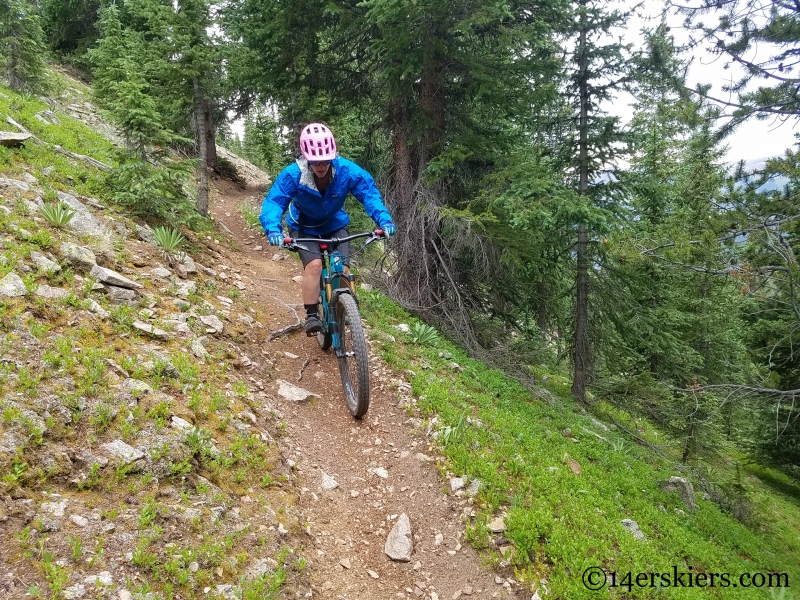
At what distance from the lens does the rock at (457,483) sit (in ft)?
14.5

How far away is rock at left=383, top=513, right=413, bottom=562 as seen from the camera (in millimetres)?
3775

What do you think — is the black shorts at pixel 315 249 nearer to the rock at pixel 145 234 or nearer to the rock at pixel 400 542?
the rock at pixel 145 234

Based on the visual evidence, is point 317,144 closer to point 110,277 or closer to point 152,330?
point 152,330

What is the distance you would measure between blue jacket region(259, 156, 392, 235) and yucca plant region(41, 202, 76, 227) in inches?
108

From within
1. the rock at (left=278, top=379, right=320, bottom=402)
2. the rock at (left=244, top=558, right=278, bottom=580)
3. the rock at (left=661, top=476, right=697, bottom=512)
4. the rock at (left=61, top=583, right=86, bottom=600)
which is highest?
the rock at (left=61, top=583, right=86, bottom=600)

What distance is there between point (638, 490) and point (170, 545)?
6.07m

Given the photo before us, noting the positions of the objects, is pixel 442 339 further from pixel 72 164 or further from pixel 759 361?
pixel 759 361

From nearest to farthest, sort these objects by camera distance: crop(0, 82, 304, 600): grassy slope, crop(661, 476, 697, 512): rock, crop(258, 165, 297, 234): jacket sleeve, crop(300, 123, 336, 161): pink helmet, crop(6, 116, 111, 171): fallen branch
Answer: crop(0, 82, 304, 600): grassy slope
crop(300, 123, 336, 161): pink helmet
crop(258, 165, 297, 234): jacket sleeve
crop(661, 476, 697, 512): rock
crop(6, 116, 111, 171): fallen branch

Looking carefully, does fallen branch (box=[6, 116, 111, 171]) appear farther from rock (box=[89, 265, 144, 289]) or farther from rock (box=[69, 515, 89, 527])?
rock (box=[69, 515, 89, 527])

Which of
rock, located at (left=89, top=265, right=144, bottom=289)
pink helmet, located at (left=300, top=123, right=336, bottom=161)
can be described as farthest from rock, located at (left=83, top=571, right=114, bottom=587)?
pink helmet, located at (left=300, top=123, right=336, bottom=161)

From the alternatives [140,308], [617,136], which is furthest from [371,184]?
[617,136]

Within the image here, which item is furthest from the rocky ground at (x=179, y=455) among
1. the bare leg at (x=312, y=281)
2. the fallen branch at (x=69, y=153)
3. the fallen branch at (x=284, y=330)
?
the fallen branch at (x=69, y=153)

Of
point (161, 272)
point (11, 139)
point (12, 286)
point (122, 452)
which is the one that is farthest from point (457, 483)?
point (11, 139)

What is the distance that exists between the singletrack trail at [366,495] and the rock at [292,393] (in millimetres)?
76
